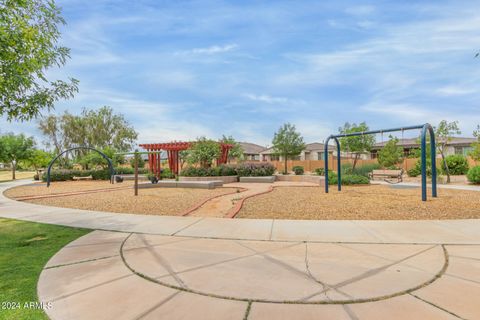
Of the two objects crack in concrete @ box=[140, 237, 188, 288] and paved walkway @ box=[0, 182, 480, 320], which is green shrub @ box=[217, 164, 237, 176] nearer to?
paved walkway @ box=[0, 182, 480, 320]

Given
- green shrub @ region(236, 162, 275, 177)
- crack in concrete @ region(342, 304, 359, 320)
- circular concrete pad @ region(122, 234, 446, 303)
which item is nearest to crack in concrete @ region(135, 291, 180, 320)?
circular concrete pad @ region(122, 234, 446, 303)

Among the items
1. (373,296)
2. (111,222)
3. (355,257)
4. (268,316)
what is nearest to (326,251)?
(355,257)

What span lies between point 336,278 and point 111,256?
326 cm

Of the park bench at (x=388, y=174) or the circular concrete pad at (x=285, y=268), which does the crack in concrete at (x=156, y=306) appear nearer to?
the circular concrete pad at (x=285, y=268)

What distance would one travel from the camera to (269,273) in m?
3.43

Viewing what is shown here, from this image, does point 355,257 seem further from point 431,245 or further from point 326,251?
point 431,245

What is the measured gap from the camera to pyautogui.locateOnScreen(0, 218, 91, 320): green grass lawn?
2.83 meters

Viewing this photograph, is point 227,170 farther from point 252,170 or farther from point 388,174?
point 388,174

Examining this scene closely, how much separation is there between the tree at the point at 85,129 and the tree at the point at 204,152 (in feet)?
84.2

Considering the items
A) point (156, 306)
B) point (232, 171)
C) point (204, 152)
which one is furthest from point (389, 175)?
point (156, 306)

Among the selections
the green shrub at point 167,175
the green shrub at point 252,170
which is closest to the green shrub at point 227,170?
the green shrub at point 252,170

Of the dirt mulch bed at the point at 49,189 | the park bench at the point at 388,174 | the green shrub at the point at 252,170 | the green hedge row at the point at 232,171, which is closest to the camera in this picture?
the dirt mulch bed at the point at 49,189

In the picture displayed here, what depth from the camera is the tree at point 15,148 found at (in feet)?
90.7

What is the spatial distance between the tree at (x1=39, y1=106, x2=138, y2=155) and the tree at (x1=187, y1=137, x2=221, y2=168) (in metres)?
25.7
